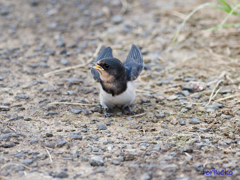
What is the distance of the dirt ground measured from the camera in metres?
3.49

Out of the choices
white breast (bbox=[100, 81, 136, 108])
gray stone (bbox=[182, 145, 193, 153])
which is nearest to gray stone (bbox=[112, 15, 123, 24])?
white breast (bbox=[100, 81, 136, 108])

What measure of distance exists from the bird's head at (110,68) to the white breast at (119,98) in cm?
22

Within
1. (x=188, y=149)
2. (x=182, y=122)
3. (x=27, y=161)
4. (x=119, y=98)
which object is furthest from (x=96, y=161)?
(x=182, y=122)

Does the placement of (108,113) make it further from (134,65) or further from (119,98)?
(134,65)

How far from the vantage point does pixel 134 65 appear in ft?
17.0

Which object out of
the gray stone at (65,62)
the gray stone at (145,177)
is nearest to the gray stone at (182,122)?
the gray stone at (145,177)

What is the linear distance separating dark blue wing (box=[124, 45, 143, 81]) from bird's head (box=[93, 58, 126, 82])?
0.27 metres

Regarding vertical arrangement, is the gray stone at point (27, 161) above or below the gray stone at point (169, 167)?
above

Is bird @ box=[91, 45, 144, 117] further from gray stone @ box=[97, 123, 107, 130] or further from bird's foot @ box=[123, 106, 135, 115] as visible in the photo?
gray stone @ box=[97, 123, 107, 130]

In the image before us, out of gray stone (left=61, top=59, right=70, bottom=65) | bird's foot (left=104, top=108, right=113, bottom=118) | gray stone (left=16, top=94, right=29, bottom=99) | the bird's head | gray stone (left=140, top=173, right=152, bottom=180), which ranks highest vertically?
the bird's head

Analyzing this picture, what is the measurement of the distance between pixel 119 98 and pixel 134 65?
80 cm

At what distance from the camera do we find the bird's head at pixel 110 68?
14.9 ft

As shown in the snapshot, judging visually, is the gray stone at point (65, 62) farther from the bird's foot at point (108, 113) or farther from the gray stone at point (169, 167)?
the gray stone at point (169, 167)

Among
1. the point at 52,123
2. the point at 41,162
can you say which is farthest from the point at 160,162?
the point at 52,123
